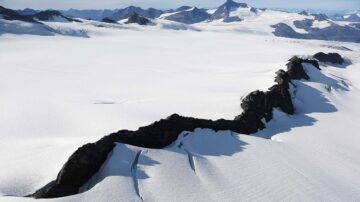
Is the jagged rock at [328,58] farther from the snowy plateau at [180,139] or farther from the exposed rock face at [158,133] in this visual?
the exposed rock face at [158,133]

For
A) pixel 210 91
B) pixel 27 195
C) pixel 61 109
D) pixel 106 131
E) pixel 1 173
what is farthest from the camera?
pixel 210 91

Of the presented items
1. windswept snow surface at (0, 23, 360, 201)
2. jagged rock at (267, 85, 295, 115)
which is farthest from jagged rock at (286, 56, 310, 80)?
jagged rock at (267, 85, 295, 115)

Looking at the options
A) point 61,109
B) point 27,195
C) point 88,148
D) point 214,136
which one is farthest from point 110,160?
point 61,109

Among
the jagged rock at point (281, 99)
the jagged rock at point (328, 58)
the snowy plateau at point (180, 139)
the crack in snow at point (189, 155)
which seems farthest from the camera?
the jagged rock at point (328, 58)

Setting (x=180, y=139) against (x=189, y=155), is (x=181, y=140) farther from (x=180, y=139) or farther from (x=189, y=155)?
(x=189, y=155)

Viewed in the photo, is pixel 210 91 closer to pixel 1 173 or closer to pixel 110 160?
pixel 110 160

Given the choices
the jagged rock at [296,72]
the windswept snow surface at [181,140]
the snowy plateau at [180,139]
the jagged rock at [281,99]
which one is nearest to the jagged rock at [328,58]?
the snowy plateau at [180,139]

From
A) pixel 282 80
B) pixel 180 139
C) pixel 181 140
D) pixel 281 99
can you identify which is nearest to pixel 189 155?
pixel 181 140
